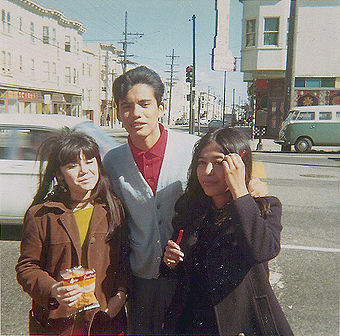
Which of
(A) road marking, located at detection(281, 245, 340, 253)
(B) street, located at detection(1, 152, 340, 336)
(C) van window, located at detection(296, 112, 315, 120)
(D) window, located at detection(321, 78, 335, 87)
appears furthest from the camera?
(D) window, located at detection(321, 78, 335, 87)

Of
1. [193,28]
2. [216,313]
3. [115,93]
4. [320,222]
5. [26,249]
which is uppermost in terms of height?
[193,28]

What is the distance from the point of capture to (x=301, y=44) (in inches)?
794

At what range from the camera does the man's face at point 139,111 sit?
1.48m

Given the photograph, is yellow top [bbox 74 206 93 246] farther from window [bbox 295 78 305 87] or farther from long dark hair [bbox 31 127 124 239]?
window [bbox 295 78 305 87]

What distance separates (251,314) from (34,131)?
334cm

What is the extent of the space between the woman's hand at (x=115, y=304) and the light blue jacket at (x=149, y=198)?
0.15 meters

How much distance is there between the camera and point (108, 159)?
5.61 feet

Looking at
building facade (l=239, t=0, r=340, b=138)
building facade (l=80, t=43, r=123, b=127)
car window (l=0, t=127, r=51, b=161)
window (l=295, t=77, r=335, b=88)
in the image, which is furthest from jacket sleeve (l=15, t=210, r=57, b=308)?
window (l=295, t=77, r=335, b=88)

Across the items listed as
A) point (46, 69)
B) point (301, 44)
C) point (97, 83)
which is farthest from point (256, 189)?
point (301, 44)

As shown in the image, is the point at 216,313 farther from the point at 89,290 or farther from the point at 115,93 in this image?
the point at 115,93

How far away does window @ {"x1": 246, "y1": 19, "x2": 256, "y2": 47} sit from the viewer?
20156mm

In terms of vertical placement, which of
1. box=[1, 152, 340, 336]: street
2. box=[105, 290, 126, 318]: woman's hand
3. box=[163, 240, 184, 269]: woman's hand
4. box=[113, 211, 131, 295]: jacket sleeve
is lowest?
box=[1, 152, 340, 336]: street

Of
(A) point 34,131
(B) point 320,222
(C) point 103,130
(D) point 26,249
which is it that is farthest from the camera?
(B) point 320,222

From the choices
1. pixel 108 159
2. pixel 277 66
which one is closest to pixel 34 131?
pixel 108 159
